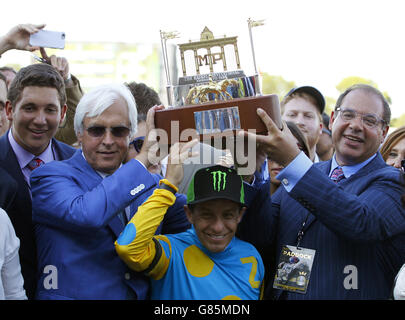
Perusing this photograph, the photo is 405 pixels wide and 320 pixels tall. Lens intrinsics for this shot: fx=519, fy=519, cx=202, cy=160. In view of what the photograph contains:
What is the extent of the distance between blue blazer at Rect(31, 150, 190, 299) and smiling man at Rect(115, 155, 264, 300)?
0.13 m

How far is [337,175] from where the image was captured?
3371mm

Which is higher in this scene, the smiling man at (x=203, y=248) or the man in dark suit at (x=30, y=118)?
the man in dark suit at (x=30, y=118)

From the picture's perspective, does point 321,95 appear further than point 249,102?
Yes

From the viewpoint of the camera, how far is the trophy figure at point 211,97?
3018 millimetres

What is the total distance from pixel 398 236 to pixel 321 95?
2.29m

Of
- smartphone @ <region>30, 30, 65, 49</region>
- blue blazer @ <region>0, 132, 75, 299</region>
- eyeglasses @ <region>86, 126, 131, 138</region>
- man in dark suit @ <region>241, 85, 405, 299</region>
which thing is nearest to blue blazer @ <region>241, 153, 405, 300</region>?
man in dark suit @ <region>241, 85, 405, 299</region>

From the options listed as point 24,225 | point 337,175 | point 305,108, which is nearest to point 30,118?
point 24,225

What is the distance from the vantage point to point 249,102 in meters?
3.01

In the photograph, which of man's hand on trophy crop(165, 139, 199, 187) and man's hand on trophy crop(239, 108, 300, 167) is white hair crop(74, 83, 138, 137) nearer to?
man's hand on trophy crop(165, 139, 199, 187)

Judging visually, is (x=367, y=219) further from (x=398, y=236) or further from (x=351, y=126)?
(x=351, y=126)

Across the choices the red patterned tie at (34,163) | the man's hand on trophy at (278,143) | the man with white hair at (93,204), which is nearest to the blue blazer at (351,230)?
the man's hand on trophy at (278,143)

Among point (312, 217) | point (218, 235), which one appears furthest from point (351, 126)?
point (218, 235)

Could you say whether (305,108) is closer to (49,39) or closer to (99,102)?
(49,39)

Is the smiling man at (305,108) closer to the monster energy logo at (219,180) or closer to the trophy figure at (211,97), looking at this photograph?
the trophy figure at (211,97)
